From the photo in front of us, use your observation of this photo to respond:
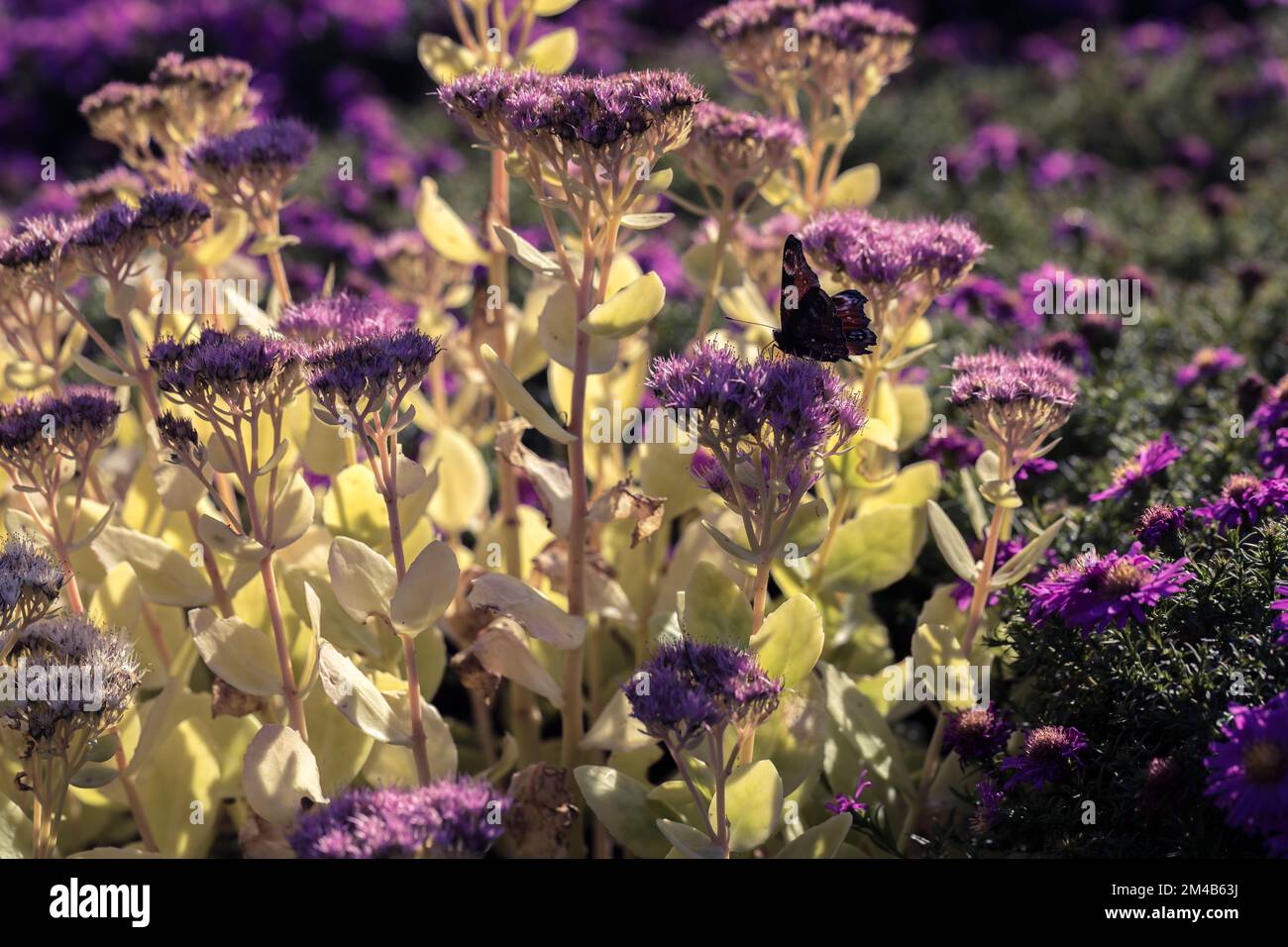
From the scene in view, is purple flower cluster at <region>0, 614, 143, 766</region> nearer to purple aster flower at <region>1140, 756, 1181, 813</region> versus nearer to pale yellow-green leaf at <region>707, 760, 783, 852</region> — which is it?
pale yellow-green leaf at <region>707, 760, 783, 852</region>

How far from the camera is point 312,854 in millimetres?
1553

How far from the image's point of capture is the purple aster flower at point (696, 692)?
5.49 ft

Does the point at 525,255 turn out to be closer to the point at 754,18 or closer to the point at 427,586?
the point at 427,586

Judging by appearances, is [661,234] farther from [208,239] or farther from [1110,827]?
[1110,827]

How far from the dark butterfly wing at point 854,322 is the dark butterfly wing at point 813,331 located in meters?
0.02

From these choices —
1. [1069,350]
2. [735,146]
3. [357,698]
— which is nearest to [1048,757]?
[357,698]

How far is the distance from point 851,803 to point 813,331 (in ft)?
2.69

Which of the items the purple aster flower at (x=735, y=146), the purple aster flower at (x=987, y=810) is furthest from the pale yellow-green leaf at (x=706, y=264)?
the purple aster flower at (x=987, y=810)

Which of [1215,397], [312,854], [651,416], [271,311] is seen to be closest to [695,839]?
[312,854]

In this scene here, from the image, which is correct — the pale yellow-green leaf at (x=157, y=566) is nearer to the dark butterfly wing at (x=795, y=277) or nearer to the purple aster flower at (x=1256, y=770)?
the dark butterfly wing at (x=795, y=277)

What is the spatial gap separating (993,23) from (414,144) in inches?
203

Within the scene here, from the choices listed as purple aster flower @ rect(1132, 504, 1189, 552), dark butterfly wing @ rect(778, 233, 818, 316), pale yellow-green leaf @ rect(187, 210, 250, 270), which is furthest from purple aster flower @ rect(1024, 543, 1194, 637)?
pale yellow-green leaf @ rect(187, 210, 250, 270)

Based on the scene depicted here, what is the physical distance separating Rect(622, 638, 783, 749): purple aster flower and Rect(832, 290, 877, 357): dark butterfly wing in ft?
1.93

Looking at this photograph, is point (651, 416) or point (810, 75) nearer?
point (651, 416)
